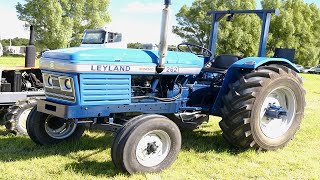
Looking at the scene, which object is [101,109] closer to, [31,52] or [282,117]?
[282,117]

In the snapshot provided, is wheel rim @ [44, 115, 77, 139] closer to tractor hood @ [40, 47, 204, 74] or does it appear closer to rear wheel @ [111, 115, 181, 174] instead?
tractor hood @ [40, 47, 204, 74]

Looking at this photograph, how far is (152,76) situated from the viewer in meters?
5.16

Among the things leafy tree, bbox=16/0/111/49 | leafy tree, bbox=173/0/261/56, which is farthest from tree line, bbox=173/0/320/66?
leafy tree, bbox=16/0/111/49

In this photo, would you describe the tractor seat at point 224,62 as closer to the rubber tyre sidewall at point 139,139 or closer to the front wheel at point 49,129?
the rubber tyre sidewall at point 139,139

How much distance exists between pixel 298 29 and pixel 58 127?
133ft

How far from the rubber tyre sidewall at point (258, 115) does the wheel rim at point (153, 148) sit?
128 cm

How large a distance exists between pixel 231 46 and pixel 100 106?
32.4m

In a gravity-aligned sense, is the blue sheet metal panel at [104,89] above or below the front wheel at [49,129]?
above

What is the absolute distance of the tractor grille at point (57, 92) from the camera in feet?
14.9

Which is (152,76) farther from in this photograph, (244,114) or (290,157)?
(290,157)

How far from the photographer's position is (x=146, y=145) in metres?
4.47

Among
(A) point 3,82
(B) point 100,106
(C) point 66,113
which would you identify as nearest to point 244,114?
(B) point 100,106

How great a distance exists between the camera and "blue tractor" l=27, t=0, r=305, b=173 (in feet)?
14.6

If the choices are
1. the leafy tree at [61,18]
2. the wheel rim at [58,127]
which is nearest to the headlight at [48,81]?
the wheel rim at [58,127]
